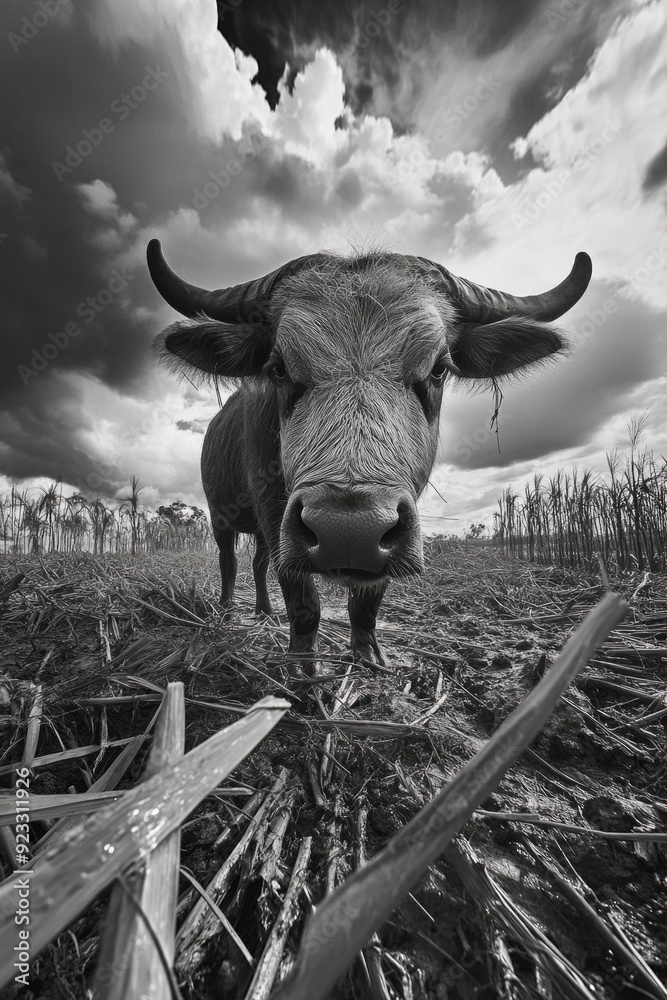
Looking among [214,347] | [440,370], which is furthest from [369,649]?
[214,347]

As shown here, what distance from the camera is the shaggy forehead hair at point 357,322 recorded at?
2244 mm

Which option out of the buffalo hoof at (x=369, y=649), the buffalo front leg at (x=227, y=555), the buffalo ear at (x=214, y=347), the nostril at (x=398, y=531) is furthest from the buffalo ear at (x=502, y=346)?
the buffalo front leg at (x=227, y=555)

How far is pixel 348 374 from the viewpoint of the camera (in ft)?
7.09

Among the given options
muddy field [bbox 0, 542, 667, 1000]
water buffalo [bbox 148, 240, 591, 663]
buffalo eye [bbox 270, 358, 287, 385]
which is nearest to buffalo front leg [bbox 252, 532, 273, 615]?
water buffalo [bbox 148, 240, 591, 663]

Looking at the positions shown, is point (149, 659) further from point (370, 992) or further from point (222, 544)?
point (222, 544)

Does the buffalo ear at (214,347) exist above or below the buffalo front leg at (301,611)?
above

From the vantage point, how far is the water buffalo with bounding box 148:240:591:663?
67.4 inches

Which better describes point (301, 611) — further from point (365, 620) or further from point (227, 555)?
point (227, 555)

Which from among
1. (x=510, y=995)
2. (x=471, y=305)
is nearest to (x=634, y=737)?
(x=510, y=995)

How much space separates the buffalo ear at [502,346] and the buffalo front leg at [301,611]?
2104 millimetres

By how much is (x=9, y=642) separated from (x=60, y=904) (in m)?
2.34

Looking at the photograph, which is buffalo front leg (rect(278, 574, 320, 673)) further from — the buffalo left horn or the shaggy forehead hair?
the buffalo left horn

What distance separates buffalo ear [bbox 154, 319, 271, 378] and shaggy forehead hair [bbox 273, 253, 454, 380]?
38 centimetres

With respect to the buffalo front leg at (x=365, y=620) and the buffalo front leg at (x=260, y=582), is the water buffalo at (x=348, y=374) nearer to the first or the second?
the buffalo front leg at (x=365, y=620)
